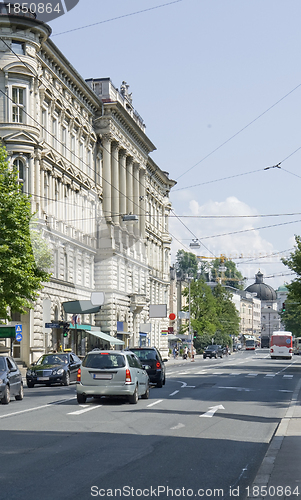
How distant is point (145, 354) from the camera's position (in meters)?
28.7

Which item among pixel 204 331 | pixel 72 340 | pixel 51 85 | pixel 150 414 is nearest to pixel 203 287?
pixel 204 331

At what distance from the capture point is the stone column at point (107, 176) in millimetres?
62031

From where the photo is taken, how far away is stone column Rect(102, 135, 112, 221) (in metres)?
62.0

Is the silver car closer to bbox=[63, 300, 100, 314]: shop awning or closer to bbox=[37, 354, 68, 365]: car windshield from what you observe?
bbox=[37, 354, 68, 365]: car windshield

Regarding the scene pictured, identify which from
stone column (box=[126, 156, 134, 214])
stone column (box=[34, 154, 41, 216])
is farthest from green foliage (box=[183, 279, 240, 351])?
stone column (box=[34, 154, 41, 216])

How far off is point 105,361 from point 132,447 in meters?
8.22

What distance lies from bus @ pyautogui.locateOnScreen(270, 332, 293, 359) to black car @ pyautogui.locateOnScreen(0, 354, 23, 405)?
6219 centimetres

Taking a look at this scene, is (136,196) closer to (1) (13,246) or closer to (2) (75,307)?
(2) (75,307)

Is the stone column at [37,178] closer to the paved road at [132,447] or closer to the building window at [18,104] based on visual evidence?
the building window at [18,104]

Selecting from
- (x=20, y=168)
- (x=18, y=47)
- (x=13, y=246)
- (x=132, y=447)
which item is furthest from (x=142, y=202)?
(x=132, y=447)

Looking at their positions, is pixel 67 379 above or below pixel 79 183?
below

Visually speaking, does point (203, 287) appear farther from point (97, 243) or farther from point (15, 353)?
point (15, 353)

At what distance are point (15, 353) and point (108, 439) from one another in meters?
30.8

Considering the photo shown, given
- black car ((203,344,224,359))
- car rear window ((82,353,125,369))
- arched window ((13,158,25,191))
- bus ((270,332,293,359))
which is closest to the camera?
car rear window ((82,353,125,369))
